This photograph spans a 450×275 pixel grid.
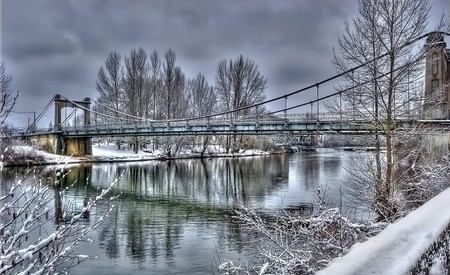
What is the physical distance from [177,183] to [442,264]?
25426mm

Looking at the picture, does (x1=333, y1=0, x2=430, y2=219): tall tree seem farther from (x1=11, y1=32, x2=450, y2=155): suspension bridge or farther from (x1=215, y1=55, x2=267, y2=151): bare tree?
(x1=215, y1=55, x2=267, y2=151): bare tree

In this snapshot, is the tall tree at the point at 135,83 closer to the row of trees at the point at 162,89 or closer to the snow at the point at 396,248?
the row of trees at the point at 162,89


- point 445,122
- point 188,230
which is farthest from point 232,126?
point 188,230

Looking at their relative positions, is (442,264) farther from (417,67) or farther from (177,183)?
(177,183)

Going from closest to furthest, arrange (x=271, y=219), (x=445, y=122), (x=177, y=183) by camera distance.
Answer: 1. (x=271, y=219)
2. (x=445, y=122)
3. (x=177, y=183)

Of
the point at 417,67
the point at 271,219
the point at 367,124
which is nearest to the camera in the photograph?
the point at 417,67

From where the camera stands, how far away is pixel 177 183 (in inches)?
1065

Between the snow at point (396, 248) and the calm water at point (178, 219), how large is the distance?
11.5ft

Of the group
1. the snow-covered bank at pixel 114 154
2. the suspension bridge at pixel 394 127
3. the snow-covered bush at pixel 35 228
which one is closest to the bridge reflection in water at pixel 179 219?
the suspension bridge at pixel 394 127

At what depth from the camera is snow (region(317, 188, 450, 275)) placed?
148 cm

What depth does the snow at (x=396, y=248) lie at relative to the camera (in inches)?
58.1

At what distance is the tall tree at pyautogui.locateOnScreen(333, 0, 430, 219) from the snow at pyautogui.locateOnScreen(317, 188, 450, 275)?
1002 centimetres

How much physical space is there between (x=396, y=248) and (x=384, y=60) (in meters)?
11.7

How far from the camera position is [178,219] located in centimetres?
1592
